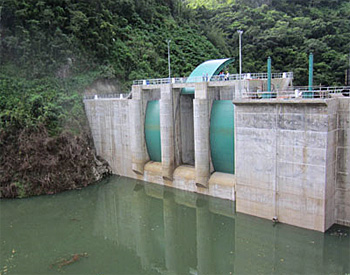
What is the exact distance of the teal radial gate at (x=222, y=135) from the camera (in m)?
22.1

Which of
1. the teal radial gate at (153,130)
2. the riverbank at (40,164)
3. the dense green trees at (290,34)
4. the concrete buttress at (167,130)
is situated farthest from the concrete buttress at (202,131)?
the dense green trees at (290,34)

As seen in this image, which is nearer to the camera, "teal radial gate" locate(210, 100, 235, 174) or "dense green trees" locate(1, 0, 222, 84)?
"teal radial gate" locate(210, 100, 235, 174)

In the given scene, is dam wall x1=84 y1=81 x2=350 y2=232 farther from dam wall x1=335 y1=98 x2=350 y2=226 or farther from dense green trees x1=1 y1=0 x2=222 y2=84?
dense green trees x1=1 y1=0 x2=222 y2=84

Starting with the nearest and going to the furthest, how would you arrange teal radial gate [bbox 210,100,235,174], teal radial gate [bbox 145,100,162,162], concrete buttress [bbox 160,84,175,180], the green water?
the green water < teal radial gate [bbox 210,100,235,174] < concrete buttress [bbox 160,84,175,180] < teal radial gate [bbox 145,100,162,162]

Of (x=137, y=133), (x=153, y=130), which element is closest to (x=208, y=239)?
(x=153, y=130)

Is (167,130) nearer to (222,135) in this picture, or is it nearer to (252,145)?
(222,135)

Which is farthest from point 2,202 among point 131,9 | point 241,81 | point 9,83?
point 131,9

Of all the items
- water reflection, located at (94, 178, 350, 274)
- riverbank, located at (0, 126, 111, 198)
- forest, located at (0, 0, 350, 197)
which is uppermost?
forest, located at (0, 0, 350, 197)

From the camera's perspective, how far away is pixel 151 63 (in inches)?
1756

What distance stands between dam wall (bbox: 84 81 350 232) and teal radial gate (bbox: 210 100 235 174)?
0.91 ft

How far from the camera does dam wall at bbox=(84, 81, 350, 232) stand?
54.0 feet

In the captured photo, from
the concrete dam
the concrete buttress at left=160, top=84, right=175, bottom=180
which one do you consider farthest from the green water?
the concrete buttress at left=160, top=84, right=175, bottom=180

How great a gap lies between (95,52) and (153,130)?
49.7ft

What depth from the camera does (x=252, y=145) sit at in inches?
738
